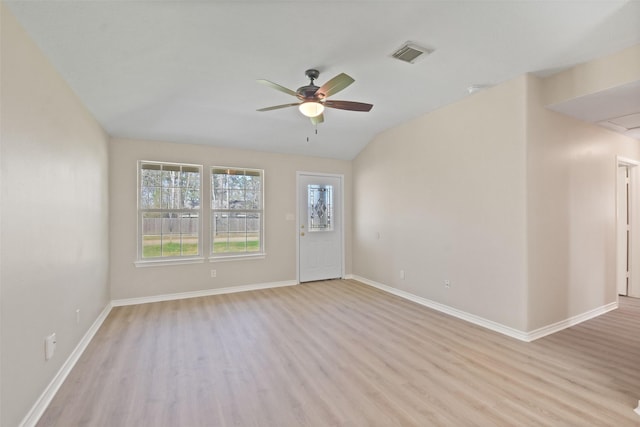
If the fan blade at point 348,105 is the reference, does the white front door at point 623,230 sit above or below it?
below

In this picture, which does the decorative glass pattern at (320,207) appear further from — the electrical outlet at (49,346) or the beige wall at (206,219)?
the electrical outlet at (49,346)

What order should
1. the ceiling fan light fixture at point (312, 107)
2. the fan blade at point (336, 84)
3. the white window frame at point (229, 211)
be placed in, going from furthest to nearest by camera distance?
the white window frame at point (229, 211)
the ceiling fan light fixture at point (312, 107)
the fan blade at point (336, 84)

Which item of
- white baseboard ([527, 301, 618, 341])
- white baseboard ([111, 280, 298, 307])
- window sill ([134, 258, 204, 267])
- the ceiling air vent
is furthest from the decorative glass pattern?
white baseboard ([527, 301, 618, 341])

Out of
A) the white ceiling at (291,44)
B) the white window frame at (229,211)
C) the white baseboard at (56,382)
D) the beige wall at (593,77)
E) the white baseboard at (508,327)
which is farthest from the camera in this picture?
the white window frame at (229,211)

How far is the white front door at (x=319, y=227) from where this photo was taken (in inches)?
213

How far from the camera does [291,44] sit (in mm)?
2377

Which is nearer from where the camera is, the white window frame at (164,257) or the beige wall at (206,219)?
the beige wall at (206,219)

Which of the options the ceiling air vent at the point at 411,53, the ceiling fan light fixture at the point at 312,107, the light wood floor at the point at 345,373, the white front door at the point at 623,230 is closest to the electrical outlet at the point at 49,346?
the light wood floor at the point at 345,373

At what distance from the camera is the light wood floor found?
1.84 m

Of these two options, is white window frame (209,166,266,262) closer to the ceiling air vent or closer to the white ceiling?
→ the white ceiling

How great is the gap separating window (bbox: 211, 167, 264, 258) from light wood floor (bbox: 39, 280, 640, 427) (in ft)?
4.74

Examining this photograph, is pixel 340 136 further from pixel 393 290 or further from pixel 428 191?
pixel 393 290

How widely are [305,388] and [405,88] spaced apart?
3190mm

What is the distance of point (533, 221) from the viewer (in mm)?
2949
